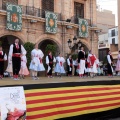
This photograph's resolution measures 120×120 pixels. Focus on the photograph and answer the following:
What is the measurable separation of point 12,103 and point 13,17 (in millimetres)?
15749

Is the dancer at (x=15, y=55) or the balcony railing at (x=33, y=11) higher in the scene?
the balcony railing at (x=33, y=11)

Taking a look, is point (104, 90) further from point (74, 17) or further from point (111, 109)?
point (74, 17)

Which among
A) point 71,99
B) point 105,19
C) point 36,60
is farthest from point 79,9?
point 105,19

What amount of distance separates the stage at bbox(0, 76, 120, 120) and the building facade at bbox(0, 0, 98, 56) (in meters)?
14.0

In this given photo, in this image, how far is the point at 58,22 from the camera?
23875 mm

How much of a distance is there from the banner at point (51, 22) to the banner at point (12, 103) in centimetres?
1741

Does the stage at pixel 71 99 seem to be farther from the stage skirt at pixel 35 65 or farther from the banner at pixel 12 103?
the stage skirt at pixel 35 65

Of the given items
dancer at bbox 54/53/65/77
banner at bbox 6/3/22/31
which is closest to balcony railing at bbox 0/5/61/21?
banner at bbox 6/3/22/31

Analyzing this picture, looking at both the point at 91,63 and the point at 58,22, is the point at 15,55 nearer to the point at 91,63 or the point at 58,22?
the point at 91,63

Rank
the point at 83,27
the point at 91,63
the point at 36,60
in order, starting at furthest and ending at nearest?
the point at 83,27
the point at 91,63
the point at 36,60

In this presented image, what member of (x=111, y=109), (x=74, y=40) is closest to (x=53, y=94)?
(x=111, y=109)

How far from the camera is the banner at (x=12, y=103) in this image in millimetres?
5434

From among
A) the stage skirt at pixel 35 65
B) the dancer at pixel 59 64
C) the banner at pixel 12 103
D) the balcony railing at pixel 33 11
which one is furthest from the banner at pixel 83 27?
the banner at pixel 12 103

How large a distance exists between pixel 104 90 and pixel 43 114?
2501 mm
